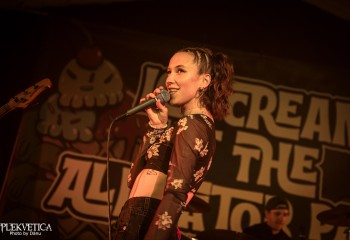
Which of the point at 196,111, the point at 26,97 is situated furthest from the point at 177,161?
the point at 26,97

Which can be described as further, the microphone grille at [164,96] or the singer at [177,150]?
the microphone grille at [164,96]

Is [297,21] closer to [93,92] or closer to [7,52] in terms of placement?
[93,92]

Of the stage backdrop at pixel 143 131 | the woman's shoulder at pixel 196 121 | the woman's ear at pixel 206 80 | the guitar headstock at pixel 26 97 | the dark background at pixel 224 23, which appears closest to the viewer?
the woman's shoulder at pixel 196 121

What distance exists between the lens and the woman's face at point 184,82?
6.70ft

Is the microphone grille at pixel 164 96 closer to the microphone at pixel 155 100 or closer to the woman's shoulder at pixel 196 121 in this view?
the microphone at pixel 155 100

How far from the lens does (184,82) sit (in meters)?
2.04

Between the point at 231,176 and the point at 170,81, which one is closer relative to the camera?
the point at 170,81

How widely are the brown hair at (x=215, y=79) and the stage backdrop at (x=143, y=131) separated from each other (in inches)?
112

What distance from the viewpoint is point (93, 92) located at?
202 inches

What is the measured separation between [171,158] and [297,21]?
14.4 ft

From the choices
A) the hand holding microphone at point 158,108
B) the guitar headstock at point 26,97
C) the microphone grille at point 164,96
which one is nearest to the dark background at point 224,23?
the guitar headstock at point 26,97

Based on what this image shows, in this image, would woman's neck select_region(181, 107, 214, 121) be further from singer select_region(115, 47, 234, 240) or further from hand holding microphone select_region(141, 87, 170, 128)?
hand holding microphone select_region(141, 87, 170, 128)

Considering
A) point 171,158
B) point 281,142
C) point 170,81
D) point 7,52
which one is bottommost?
point 171,158

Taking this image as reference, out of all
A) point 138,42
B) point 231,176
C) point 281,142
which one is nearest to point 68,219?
point 231,176
